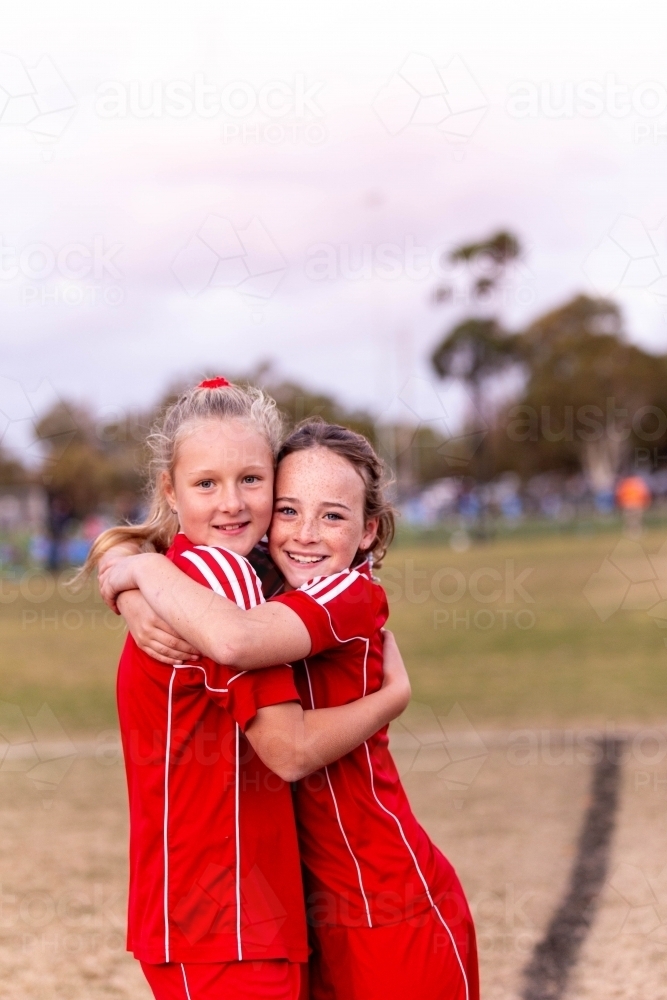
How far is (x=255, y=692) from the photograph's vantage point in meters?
2.03

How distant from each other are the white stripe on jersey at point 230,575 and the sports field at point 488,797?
92.2 inches

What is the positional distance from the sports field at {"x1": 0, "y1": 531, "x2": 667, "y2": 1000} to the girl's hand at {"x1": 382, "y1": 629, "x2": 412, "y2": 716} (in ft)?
6.08

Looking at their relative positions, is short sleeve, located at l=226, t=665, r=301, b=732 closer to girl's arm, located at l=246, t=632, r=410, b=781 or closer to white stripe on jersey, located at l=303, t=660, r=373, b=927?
girl's arm, located at l=246, t=632, r=410, b=781

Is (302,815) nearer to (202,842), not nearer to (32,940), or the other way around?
(202,842)

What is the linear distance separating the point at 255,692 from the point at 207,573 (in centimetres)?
26

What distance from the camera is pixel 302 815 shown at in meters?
2.31

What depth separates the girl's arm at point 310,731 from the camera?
205 centimetres

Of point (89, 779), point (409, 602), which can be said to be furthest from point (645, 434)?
point (89, 779)

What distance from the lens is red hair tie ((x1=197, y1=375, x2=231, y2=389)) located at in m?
2.47

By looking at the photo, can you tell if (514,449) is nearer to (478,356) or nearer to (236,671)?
(478,356)

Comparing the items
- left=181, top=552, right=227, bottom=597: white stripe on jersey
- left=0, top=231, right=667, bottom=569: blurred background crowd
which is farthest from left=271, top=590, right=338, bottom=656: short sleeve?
left=0, top=231, right=667, bottom=569: blurred background crowd

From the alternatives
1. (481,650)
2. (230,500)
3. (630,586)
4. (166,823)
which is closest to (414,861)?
(166,823)

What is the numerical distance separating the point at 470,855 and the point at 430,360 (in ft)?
172

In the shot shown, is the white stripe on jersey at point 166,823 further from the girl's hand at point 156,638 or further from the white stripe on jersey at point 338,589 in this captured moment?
the white stripe on jersey at point 338,589
